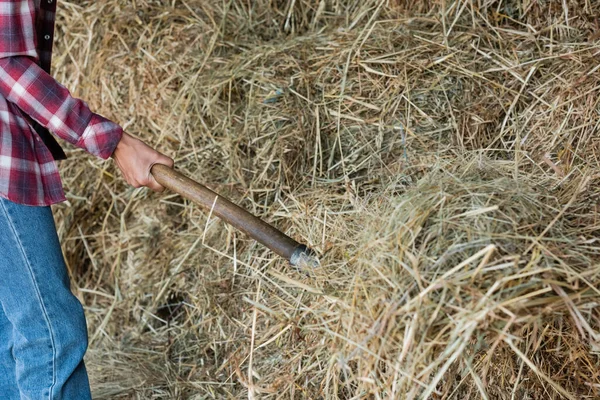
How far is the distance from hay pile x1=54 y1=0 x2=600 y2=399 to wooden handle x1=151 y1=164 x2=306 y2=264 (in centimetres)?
10

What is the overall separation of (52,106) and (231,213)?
516 mm

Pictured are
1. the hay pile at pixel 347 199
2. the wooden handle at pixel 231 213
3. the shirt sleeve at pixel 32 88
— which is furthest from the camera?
the wooden handle at pixel 231 213

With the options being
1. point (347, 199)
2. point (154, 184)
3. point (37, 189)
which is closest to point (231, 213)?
point (154, 184)

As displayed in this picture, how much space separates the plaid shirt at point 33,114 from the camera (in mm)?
1769

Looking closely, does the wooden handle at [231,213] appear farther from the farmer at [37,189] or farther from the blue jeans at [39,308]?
the blue jeans at [39,308]

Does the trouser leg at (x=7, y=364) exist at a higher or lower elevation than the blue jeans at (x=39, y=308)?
lower

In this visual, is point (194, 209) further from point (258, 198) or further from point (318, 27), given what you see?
point (318, 27)

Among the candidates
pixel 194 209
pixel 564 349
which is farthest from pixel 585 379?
pixel 194 209

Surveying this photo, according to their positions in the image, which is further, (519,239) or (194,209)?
(194,209)

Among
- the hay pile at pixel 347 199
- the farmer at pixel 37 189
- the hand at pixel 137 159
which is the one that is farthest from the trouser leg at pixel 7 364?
the hand at pixel 137 159

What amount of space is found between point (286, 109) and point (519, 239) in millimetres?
1121

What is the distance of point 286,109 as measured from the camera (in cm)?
251

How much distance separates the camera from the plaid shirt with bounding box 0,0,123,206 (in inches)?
69.6

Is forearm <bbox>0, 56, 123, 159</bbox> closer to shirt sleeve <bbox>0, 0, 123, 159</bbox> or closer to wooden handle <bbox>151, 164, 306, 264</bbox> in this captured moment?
shirt sleeve <bbox>0, 0, 123, 159</bbox>
